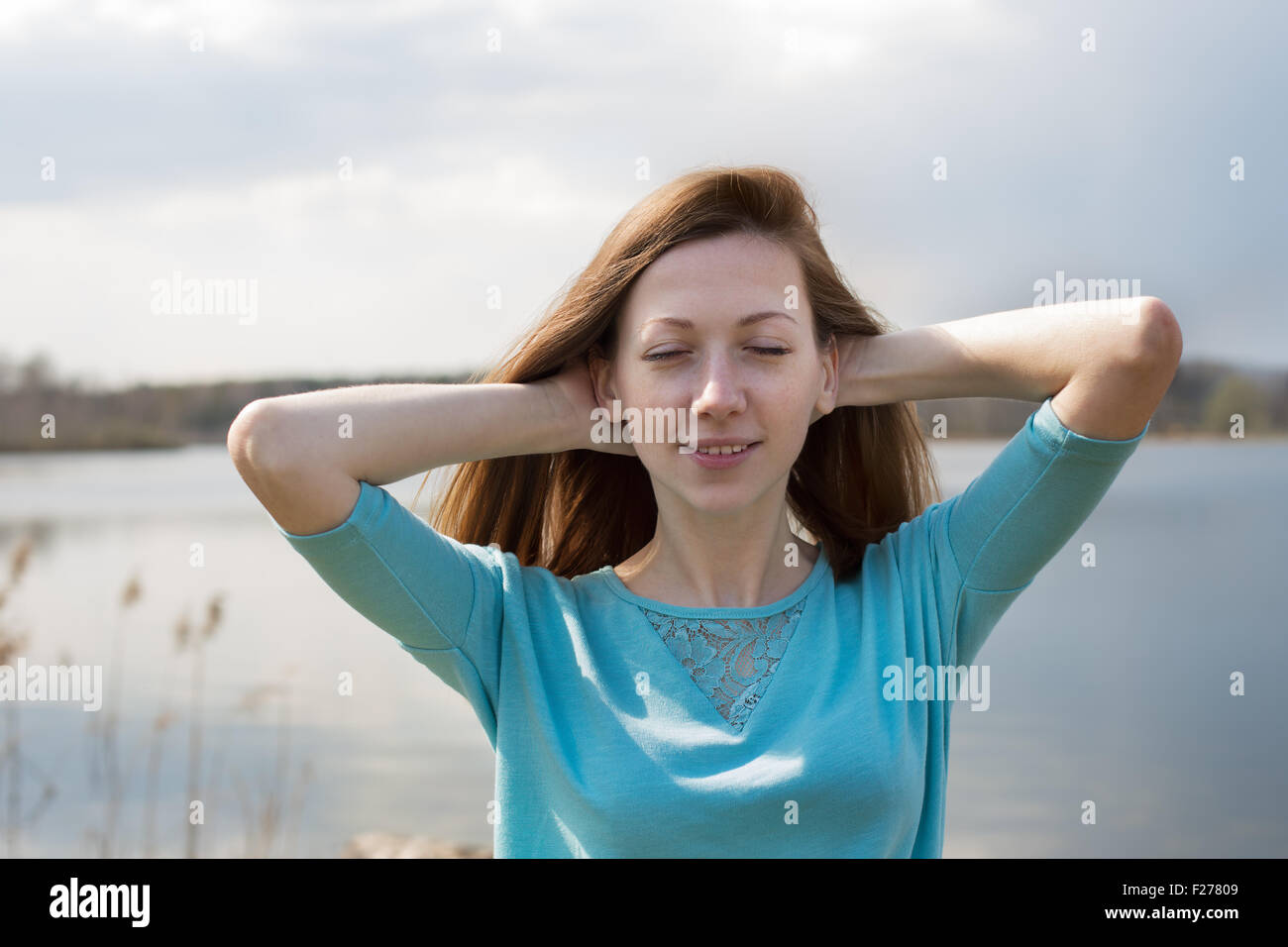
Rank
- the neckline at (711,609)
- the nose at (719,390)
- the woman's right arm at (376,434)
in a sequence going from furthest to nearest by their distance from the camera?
the neckline at (711,609) < the nose at (719,390) < the woman's right arm at (376,434)

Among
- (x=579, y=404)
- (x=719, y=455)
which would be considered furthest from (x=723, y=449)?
(x=579, y=404)

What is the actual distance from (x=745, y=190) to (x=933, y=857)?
4.35 ft

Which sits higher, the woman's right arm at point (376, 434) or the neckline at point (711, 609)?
the woman's right arm at point (376, 434)

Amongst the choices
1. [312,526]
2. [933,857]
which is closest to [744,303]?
[312,526]

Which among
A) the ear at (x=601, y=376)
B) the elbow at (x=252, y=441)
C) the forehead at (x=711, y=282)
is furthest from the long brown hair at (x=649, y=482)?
the elbow at (x=252, y=441)

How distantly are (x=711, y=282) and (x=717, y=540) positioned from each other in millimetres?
506

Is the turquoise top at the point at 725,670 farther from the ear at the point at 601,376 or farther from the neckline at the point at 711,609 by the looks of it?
the ear at the point at 601,376

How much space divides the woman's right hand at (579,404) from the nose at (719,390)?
265 mm

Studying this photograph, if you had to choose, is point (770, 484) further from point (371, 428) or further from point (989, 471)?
point (371, 428)

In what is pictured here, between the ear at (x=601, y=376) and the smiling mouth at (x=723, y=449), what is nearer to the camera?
the smiling mouth at (x=723, y=449)

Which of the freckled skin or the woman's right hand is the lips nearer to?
the freckled skin

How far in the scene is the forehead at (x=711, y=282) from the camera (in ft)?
6.40

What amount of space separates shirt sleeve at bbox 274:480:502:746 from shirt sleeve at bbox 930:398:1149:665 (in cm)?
89

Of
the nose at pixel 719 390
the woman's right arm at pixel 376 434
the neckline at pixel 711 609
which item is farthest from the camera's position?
the neckline at pixel 711 609
